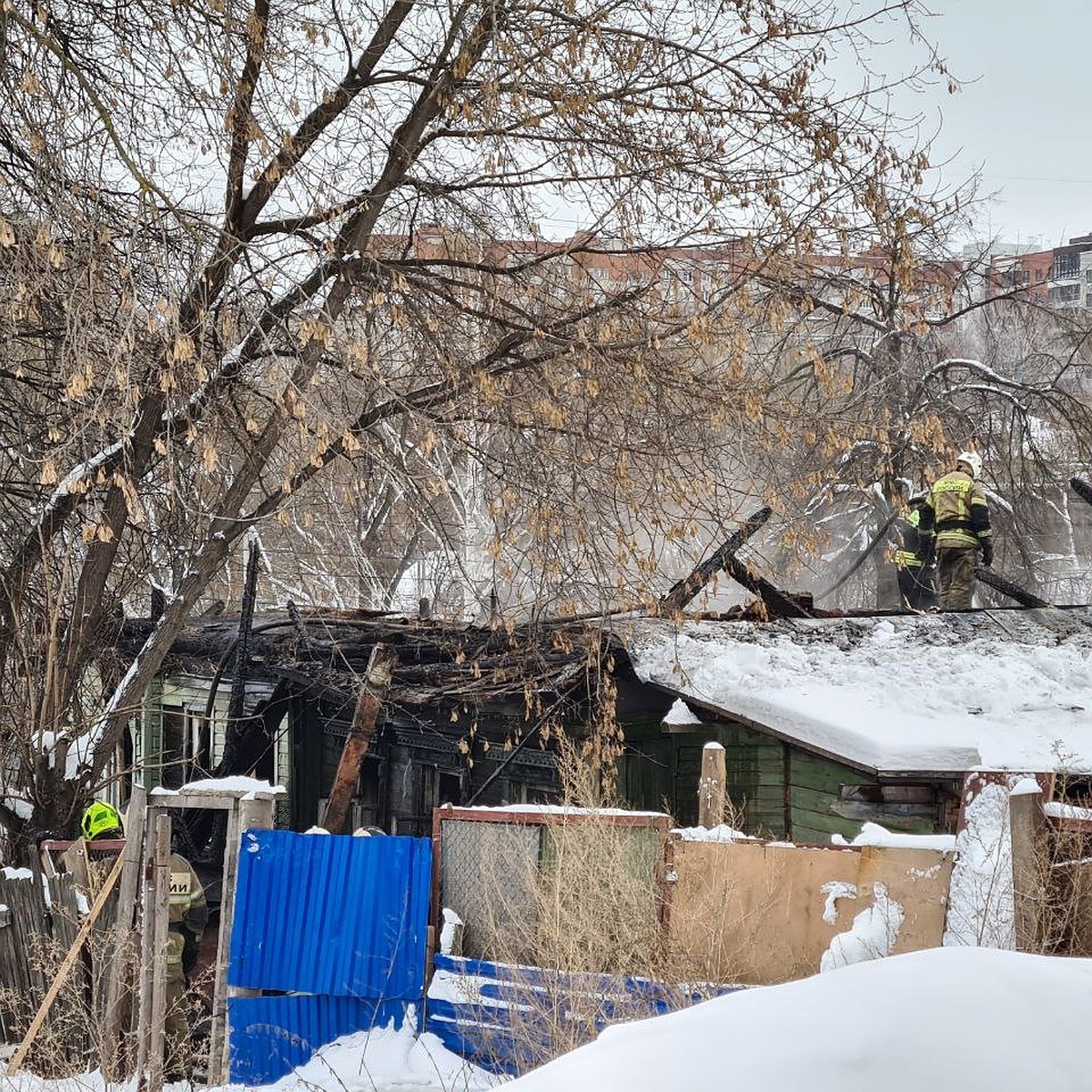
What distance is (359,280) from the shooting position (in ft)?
30.4

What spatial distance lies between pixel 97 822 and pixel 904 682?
6.68 meters

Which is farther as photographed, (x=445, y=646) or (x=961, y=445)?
(x=961, y=445)

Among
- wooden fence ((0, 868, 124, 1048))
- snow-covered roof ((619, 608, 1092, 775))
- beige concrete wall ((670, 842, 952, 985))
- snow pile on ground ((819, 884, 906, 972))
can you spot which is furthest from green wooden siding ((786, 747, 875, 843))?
wooden fence ((0, 868, 124, 1048))

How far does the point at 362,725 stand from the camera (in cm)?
981

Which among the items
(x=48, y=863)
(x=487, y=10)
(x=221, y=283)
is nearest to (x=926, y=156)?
(x=487, y=10)

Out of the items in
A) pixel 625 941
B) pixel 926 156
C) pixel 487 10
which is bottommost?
pixel 625 941

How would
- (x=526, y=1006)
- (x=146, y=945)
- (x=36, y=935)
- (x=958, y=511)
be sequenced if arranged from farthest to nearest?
(x=958, y=511), (x=36, y=935), (x=146, y=945), (x=526, y=1006)

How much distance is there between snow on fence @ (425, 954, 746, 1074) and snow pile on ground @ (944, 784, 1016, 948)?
4.20 ft

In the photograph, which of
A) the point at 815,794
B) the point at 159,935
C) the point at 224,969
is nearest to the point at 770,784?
the point at 815,794

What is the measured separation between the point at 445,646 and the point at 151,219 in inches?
198

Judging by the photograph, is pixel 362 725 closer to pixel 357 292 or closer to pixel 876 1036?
pixel 357 292

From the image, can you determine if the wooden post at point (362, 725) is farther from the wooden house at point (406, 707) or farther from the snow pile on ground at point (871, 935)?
the snow pile on ground at point (871, 935)

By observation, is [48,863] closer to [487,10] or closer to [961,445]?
[487,10]

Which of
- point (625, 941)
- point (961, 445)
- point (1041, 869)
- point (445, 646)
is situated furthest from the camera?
point (961, 445)
